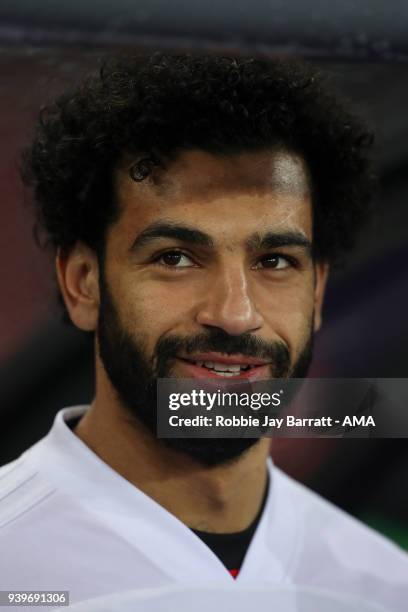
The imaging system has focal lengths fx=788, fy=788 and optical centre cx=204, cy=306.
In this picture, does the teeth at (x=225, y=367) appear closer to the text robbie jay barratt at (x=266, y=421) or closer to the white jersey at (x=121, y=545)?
the text robbie jay barratt at (x=266, y=421)

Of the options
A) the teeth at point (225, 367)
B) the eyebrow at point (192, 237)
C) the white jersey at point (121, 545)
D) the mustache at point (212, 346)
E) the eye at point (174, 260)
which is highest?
the eyebrow at point (192, 237)

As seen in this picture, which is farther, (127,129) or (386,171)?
(386,171)

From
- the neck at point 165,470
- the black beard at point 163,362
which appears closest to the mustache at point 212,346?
the black beard at point 163,362

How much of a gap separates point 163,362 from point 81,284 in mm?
173

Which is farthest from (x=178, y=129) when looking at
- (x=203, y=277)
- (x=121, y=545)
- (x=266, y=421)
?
(x=121, y=545)

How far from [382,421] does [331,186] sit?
36 centimetres

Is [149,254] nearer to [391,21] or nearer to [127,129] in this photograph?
[127,129]

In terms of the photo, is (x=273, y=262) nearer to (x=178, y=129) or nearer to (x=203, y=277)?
(x=203, y=277)

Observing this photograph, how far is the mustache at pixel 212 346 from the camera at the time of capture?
1.04 metres

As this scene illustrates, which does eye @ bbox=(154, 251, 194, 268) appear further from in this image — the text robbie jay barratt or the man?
the text robbie jay barratt

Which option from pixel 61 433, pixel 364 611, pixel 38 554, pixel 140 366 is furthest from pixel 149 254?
pixel 364 611

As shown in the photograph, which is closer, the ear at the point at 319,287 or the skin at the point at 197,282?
the skin at the point at 197,282

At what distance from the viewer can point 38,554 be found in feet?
3.41

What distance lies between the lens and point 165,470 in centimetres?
110
